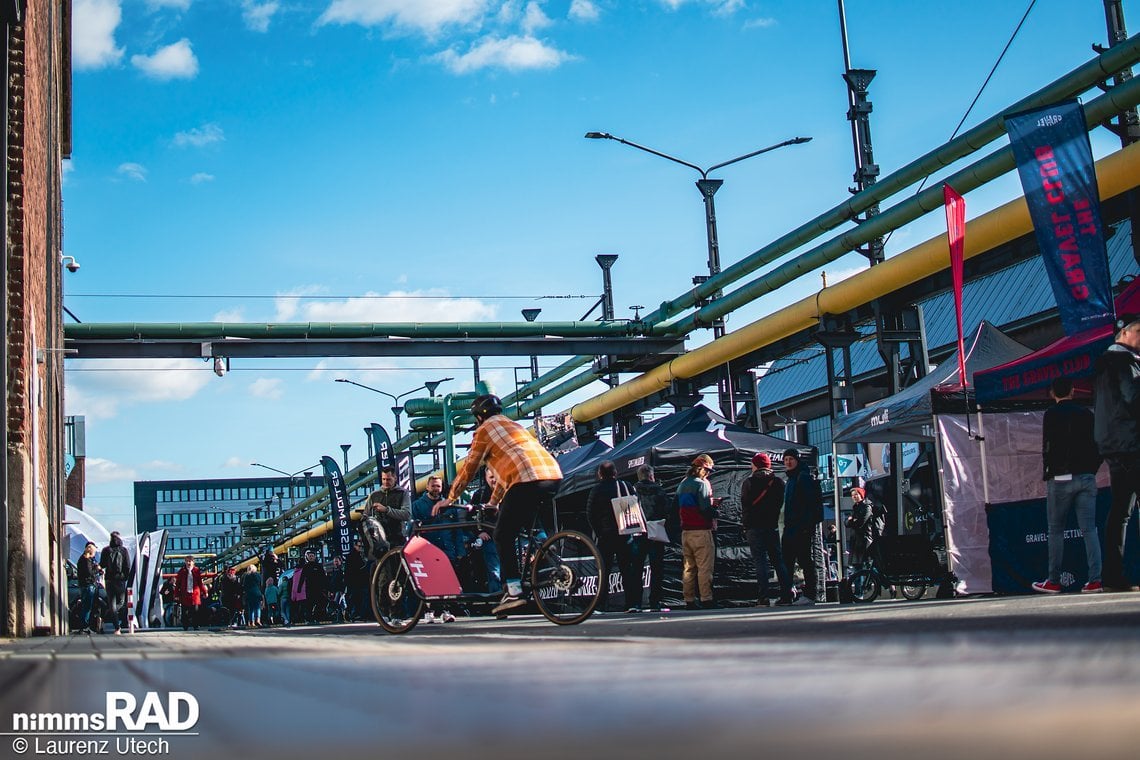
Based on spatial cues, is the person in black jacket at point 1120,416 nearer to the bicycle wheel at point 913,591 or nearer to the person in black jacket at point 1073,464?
the person in black jacket at point 1073,464

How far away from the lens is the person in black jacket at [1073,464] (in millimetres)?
11195

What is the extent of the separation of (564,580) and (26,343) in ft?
31.6

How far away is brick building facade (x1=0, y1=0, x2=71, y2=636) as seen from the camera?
14719mm

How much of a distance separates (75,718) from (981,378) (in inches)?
452

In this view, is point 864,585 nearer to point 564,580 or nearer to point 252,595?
point 564,580

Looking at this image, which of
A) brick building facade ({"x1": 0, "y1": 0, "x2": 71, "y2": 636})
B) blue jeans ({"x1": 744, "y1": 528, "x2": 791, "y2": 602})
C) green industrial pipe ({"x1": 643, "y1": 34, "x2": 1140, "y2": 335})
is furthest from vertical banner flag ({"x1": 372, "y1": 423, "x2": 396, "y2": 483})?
blue jeans ({"x1": 744, "y1": 528, "x2": 791, "y2": 602})

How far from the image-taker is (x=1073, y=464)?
443 inches

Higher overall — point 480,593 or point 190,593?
point 480,593

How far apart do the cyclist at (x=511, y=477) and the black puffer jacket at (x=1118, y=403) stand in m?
4.58

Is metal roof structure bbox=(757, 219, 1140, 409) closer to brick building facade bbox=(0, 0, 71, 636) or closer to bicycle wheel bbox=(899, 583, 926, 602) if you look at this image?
bicycle wheel bbox=(899, 583, 926, 602)

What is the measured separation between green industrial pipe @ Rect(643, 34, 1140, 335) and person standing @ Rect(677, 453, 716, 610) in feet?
17.8

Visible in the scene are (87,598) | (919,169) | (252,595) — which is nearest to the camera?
(919,169)

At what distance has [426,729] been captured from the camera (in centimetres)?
253

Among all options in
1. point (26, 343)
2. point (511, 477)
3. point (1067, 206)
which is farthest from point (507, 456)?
point (26, 343)
